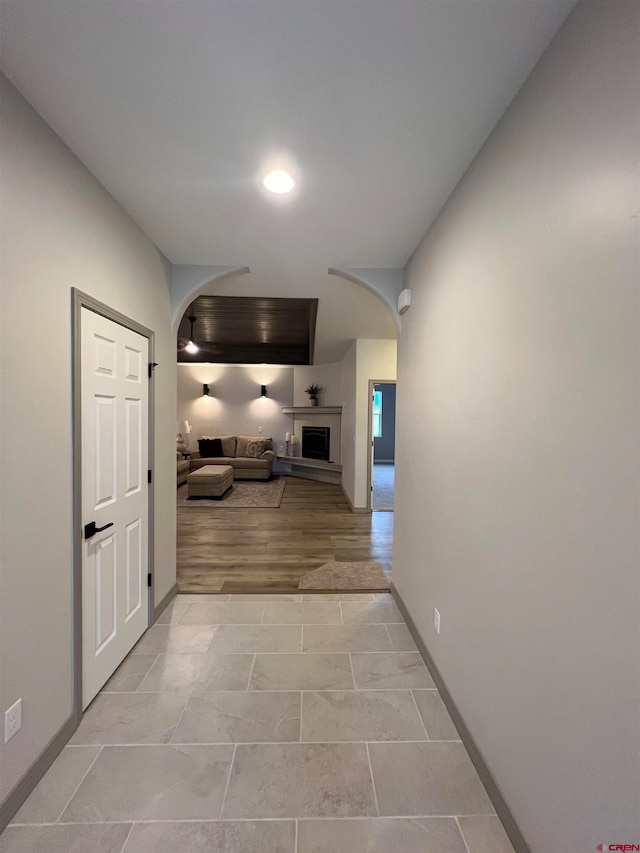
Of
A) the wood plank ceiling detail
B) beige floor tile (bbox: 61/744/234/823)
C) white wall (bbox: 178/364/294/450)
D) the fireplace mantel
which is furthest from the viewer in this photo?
white wall (bbox: 178/364/294/450)

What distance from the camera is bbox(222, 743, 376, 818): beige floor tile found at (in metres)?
1.22

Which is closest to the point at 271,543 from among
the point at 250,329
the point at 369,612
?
the point at 369,612

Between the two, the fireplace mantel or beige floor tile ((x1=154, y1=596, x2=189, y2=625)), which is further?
the fireplace mantel

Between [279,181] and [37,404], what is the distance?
144 cm

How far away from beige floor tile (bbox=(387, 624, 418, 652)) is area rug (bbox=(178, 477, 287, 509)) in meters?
3.38

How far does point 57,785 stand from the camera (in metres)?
1.28

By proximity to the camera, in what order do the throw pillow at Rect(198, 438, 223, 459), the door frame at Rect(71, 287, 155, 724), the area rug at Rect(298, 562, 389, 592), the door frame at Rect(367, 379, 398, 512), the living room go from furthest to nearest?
1. the throw pillow at Rect(198, 438, 223, 459)
2. the door frame at Rect(367, 379, 398, 512)
3. the living room
4. the area rug at Rect(298, 562, 389, 592)
5. the door frame at Rect(71, 287, 155, 724)

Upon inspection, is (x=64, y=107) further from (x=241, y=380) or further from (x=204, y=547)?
(x=241, y=380)

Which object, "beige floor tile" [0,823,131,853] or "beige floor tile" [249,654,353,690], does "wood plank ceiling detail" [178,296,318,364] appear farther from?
"beige floor tile" [0,823,131,853]

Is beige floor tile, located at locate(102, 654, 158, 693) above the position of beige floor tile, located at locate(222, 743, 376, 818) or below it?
above

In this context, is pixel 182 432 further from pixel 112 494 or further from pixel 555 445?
pixel 555 445

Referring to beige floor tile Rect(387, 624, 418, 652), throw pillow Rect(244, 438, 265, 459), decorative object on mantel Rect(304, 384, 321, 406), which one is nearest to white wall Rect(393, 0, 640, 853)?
beige floor tile Rect(387, 624, 418, 652)

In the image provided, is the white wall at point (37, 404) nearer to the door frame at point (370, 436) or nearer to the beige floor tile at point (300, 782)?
the beige floor tile at point (300, 782)

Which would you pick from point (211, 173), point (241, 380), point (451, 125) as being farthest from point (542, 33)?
point (241, 380)
